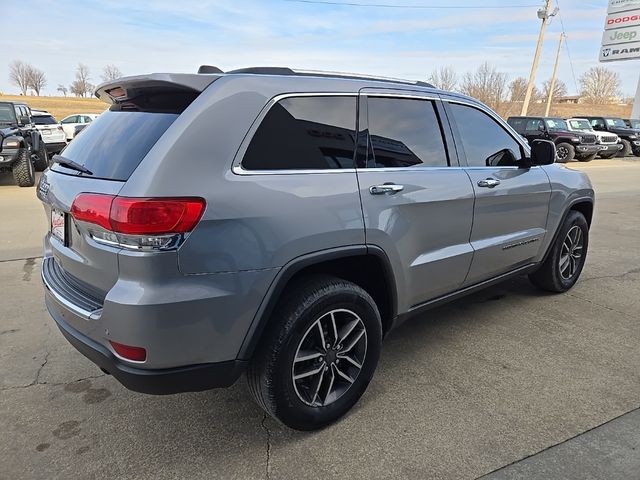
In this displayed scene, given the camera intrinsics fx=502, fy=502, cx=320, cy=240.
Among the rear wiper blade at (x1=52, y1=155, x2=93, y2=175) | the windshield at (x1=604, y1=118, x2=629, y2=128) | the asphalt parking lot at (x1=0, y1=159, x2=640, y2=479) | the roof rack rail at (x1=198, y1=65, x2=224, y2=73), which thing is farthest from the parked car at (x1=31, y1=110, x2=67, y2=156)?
the windshield at (x1=604, y1=118, x2=629, y2=128)

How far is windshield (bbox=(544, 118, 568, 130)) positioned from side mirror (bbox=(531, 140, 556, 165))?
18.9 m

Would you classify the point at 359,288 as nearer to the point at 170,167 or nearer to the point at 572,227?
the point at 170,167

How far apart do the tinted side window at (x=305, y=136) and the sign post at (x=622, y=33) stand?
37.1m

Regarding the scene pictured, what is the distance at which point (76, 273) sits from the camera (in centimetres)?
243

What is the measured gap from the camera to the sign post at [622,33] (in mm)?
31906

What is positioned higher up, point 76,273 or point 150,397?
point 76,273

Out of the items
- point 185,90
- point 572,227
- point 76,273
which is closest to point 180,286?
point 76,273

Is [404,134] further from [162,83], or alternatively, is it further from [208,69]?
[162,83]

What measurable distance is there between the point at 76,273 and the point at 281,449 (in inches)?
52.6

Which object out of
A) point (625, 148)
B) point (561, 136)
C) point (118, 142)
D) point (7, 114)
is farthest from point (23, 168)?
point (625, 148)

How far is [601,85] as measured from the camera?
81.3 meters

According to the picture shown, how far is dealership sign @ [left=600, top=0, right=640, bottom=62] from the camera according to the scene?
105 feet

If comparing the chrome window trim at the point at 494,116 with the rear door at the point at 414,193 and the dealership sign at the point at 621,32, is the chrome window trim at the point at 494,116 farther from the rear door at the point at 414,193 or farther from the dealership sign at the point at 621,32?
the dealership sign at the point at 621,32

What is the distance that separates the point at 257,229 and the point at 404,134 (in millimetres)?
1290
